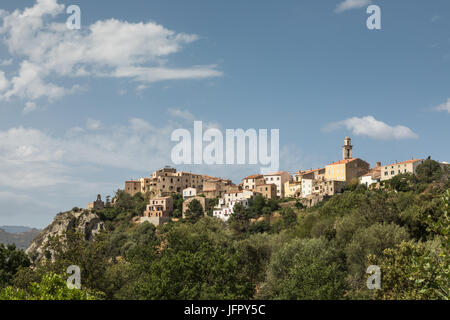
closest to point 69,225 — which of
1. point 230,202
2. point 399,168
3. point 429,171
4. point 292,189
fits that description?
point 230,202

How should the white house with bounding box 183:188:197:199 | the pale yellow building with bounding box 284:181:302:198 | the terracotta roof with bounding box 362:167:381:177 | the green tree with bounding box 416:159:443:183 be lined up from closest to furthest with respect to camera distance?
the green tree with bounding box 416:159:443:183 < the terracotta roof with bounding box 362:167:381:177 < the pale yellow building with bounding box 284:181:302:198 < the white house with bounding box 183:188:197:199

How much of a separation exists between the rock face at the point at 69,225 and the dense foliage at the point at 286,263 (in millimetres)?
52285

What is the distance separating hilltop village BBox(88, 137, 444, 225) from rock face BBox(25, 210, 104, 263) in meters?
10.5

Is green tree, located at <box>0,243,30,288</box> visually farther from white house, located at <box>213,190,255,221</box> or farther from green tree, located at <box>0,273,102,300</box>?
white house, located at <box>213,190,255,221</box>

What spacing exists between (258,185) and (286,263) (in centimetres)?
8436

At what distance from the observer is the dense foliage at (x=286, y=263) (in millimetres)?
22547

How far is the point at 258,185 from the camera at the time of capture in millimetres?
127312

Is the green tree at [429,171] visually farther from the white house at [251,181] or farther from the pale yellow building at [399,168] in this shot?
the white house at [251,181]

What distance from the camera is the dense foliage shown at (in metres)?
22.5

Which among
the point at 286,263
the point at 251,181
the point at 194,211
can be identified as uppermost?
the point at 251,181

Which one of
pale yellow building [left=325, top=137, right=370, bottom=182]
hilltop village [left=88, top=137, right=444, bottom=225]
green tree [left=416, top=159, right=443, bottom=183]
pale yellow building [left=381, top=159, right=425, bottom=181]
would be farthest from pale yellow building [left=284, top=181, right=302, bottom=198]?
green tree [left=416, top=159, right=443, bottom=183]

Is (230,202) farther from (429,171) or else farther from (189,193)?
(429,171)

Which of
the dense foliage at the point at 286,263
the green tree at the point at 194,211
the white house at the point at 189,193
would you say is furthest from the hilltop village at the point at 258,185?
the dense foliage at the point at 286,263
